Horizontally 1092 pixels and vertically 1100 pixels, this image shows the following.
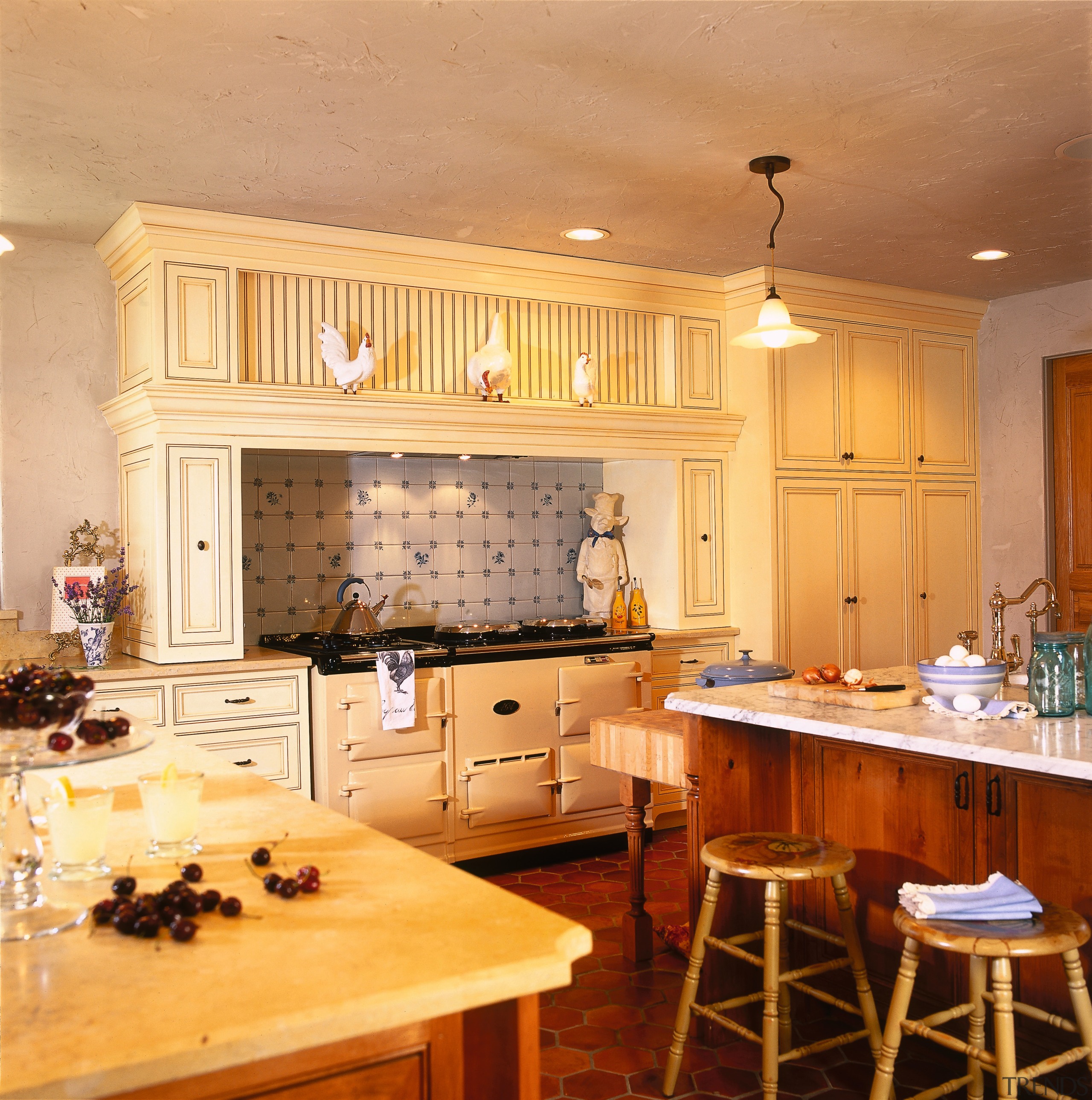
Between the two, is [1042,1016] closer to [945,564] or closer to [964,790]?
[964,790]

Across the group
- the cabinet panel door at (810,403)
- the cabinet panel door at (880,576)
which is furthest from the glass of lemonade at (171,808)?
the cabinet panel door at (880,576)

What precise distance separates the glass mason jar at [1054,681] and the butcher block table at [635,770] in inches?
40.4

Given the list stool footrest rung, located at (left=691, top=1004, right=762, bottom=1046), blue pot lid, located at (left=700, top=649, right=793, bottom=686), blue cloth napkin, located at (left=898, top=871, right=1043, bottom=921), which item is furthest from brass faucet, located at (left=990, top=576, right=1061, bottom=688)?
stool footrest rung, located at (left=691, top=1004, right=762, bottom=1046)

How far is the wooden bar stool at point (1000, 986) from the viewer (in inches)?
76.4

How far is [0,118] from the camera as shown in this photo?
10.2 feet

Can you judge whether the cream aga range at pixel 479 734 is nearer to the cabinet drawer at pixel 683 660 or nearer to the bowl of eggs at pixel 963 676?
the cabinet drawer at pixel 683 660

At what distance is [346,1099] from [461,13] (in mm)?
2372

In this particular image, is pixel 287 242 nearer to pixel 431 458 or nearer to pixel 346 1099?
pixel 431 458

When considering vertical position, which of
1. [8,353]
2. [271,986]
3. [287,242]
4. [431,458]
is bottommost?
[271,986]

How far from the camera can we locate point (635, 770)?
325 cm

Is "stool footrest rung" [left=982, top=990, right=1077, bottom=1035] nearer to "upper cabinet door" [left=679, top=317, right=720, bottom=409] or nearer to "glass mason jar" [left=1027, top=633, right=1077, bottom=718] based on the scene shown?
"glass mason jar" [left=1027, top=633, right=1077, bottom=718]

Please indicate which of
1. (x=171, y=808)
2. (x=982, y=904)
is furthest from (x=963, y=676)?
(x=171, y=808)

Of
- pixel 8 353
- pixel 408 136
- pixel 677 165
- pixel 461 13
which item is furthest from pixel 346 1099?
pixel 8 353

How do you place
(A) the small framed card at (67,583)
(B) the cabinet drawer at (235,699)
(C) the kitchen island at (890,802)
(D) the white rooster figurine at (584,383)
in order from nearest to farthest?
(C) the kitchen island at (890,802) → (B) the cabinet drawer at (235,699) → (A) the small framed card at (67,583) → (D) the white rooster figurine at (584,383)
